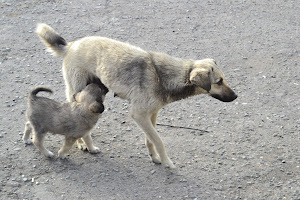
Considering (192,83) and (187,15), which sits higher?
(192,83)

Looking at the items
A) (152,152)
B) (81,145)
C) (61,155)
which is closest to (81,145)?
(81,145)

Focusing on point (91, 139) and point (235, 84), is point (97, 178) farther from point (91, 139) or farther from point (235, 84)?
point (235, 84)

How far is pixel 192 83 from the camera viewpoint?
17.0ft

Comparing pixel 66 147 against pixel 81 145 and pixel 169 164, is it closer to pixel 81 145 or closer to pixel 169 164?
pixel 81 145

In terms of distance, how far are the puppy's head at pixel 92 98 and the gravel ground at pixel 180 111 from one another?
0.72 meters

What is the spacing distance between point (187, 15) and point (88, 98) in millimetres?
4538

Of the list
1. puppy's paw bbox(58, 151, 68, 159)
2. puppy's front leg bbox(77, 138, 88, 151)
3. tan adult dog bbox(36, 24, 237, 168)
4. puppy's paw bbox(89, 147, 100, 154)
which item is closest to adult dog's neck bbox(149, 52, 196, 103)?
tan adult dog bbox(36, 24, 237, 168)

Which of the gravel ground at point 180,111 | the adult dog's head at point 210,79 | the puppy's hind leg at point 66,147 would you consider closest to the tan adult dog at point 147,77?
the adult dog's head at point 210,79

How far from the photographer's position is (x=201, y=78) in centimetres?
510

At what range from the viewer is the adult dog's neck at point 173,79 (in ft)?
17.3

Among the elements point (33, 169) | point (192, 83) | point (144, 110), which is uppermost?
point (192, 83)

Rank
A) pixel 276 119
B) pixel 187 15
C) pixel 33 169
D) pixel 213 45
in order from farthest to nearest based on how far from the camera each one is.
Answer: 1. pixel 187 15
2. pixel 213 45
3. pixel 276 119
4. pixel 33 169

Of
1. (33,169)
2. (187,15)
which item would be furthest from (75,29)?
(33,169)

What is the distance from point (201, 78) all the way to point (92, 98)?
1.27 m
